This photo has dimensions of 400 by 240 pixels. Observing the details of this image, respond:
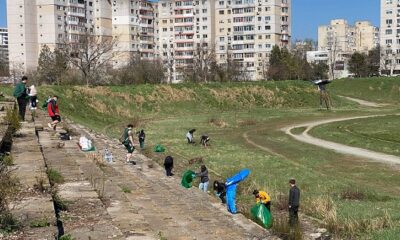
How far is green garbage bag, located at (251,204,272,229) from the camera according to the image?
12.9 metres

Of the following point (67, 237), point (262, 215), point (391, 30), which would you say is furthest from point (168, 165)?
point (391, 30)

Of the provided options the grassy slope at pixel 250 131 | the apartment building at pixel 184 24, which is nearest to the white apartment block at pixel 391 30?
the apartment building at pixel 184 24

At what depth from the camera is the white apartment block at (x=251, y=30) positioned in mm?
127250

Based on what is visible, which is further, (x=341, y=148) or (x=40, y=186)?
(x=341, y=148)

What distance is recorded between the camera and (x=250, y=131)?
135ft

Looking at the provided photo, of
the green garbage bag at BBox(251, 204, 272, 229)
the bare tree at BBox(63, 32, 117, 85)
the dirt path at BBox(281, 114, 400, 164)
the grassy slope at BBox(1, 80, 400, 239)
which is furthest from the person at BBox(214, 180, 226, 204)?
the bare tree at BBox(63, 32, 117, 85)

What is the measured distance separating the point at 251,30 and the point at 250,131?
91.6 m

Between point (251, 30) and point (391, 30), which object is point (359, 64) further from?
point (391, 30)

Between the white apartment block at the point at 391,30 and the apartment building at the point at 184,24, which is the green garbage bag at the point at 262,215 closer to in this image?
the apartment building at the point at 184,24

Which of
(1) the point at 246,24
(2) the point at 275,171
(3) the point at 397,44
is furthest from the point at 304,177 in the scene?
(3) the point at 397,44

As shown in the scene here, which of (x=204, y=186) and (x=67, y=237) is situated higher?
(x=67, y=237)

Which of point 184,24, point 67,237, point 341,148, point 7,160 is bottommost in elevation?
point 341,148

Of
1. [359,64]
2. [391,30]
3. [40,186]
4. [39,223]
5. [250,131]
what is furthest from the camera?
[391,30]

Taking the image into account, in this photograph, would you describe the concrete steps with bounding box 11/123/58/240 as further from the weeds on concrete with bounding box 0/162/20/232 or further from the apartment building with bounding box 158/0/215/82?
the apartment building with bounding box 158/0/215/82
